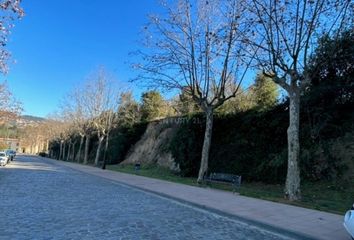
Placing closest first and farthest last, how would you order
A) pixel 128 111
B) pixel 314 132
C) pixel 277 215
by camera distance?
pixel 277 215 < pixel 314 132 < pixel 128 111

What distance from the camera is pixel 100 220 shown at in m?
10.0

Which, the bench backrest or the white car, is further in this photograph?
the bench backrest

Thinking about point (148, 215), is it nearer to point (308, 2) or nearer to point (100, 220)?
point (100, 220)

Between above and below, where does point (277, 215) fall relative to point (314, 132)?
below

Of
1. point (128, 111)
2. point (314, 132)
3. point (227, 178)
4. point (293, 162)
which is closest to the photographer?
point (293, 162)

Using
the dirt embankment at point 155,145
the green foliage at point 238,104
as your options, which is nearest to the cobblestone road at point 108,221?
the green foliage at point 238,104

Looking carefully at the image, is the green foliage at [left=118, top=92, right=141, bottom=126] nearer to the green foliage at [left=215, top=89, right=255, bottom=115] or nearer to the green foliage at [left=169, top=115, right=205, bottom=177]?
the green foliage at [left=215, top=89, right=255, bottom=115]

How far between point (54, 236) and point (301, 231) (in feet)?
18.3

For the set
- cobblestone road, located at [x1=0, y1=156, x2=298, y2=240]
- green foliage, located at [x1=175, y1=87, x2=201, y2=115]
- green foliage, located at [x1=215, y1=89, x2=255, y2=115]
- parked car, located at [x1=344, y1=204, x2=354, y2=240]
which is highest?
green foliage, located at [x1=175, y1=87, x2=201, y2=115]

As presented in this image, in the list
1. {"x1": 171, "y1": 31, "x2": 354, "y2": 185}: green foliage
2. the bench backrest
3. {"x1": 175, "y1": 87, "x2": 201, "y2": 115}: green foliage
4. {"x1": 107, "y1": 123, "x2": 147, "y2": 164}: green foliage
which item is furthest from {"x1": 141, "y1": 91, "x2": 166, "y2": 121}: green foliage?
the bench backrest

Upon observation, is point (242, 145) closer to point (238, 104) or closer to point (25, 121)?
point (238, 104)

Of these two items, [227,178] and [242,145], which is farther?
[242,145]

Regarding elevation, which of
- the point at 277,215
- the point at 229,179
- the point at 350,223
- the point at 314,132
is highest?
the point at 314,132

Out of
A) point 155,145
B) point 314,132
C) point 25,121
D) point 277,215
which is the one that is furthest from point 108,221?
point 25,121
